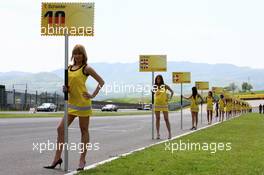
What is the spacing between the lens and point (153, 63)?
1995 cm

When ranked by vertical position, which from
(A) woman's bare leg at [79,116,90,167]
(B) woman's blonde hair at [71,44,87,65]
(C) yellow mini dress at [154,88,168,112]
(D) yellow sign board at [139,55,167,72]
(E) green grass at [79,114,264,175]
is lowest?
(E) green grass at [79,114,264,175]

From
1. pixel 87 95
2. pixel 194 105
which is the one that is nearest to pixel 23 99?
pixel 194 105

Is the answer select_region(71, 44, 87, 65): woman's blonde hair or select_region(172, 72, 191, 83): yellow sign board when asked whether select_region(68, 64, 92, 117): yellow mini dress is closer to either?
select_region(71, 44, 87, 65): woman's blonde hair

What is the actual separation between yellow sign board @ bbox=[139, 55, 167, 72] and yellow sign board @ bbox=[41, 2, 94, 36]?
399 inches

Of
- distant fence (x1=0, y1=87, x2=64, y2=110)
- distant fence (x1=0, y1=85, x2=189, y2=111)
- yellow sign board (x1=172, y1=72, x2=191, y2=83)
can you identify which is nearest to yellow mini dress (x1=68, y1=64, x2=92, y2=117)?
yellow sign board (x1=172, y1=72, x2=191, y2=83)

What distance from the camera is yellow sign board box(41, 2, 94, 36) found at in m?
9.72

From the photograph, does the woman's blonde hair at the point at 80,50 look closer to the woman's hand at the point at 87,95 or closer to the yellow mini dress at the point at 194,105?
the woman's hand at the point at 87,95

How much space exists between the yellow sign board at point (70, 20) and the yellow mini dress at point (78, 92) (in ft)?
2.13

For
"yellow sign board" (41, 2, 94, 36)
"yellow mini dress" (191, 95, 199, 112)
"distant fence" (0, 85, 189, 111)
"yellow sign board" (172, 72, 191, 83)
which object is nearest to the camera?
"yellow sign board" (41, 2, 94, 36)

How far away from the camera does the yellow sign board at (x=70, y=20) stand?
9.72m

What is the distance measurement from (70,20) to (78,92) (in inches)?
49.0

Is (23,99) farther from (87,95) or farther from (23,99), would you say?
(87,95)

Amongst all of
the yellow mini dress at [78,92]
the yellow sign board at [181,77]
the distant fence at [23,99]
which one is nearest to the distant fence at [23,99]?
the distant fence at [23,99]

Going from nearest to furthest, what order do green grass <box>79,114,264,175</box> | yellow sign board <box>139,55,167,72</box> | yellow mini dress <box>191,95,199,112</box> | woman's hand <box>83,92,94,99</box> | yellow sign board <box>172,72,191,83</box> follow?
green grass <box>79,114,264,175</box>, woman's hand <box>83,92,94,99</box>, yellow sign board <box>139,55,167,72</box>, yellow mini dress <box>191,95,199,112</box>, yellow sign board <box>172,72,191,83</box>
